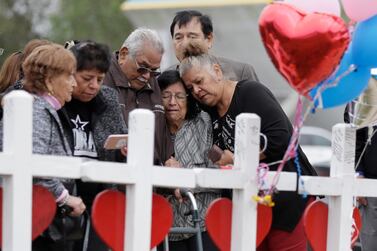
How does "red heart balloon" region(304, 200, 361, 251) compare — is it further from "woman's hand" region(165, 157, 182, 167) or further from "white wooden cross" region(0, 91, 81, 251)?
"white wooden cross" region(0, 91, 81, 251)

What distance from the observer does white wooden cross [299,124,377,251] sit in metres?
4.51

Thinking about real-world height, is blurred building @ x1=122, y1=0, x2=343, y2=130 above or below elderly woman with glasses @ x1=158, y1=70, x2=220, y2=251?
above

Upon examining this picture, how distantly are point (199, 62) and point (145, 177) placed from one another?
47.8 inches

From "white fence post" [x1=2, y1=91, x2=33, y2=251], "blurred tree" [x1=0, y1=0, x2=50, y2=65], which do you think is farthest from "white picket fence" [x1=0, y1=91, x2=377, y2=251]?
"blurred tree" [x1=0, y1=0, x2=50, y2=65]

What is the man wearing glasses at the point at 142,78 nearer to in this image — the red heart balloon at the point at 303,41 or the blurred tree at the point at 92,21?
the red heart balloon at the point at 303,41

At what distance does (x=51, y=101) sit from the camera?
13.8ft

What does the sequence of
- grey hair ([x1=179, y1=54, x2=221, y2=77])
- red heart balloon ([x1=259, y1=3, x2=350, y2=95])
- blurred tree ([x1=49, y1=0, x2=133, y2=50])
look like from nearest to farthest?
red heart balloon ([x1=259, y1=3, x2=350, y2=95]) < grey hair ([x1=179, y1=54, x2=221, y2=77]) < blurred tree ([x1=49, y1=0, x2=133, y2=50])

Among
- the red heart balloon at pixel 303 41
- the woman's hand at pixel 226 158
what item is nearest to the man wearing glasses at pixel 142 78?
the woman's hand at pixel 226 158

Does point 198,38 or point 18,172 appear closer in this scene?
point 18,172

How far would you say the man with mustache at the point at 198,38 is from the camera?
19.0 feet

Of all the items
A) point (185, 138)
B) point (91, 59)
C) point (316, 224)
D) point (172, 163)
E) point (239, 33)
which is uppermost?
point (239, 33)

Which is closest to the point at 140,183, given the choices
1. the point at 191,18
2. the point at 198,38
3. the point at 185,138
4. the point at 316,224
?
the point at 316,224

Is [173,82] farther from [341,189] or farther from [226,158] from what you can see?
[341,189]

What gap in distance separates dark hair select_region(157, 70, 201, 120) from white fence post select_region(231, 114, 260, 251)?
109cm
